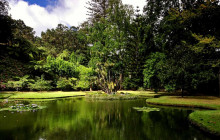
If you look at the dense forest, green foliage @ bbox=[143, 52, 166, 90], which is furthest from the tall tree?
green foliage @ bbox=[143, 52, 166, 90]

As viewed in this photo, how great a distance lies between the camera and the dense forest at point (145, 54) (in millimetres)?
20188

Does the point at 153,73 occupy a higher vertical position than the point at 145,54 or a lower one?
lower

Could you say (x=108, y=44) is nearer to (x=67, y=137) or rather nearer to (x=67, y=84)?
(x=67, y=84)

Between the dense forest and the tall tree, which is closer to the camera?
the dense forest

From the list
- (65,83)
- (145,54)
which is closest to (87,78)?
(65,83)

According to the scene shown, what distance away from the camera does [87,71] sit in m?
32.4

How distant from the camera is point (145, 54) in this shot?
3159 cm

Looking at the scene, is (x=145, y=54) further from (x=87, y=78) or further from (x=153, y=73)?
(x=87, y=78)

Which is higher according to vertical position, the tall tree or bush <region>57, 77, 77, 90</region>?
the tall tree

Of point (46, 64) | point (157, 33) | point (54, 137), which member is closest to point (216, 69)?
point (157, 33)

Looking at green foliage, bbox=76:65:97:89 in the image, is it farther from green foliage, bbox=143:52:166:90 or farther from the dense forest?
green foliage, bbox=143:52:166:90

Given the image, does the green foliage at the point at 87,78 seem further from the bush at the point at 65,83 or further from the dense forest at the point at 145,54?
the bush at the point at 65,83

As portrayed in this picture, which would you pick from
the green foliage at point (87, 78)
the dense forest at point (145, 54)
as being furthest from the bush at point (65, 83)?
the green foliage at point (87, 78)

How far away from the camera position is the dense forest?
20188 mm
